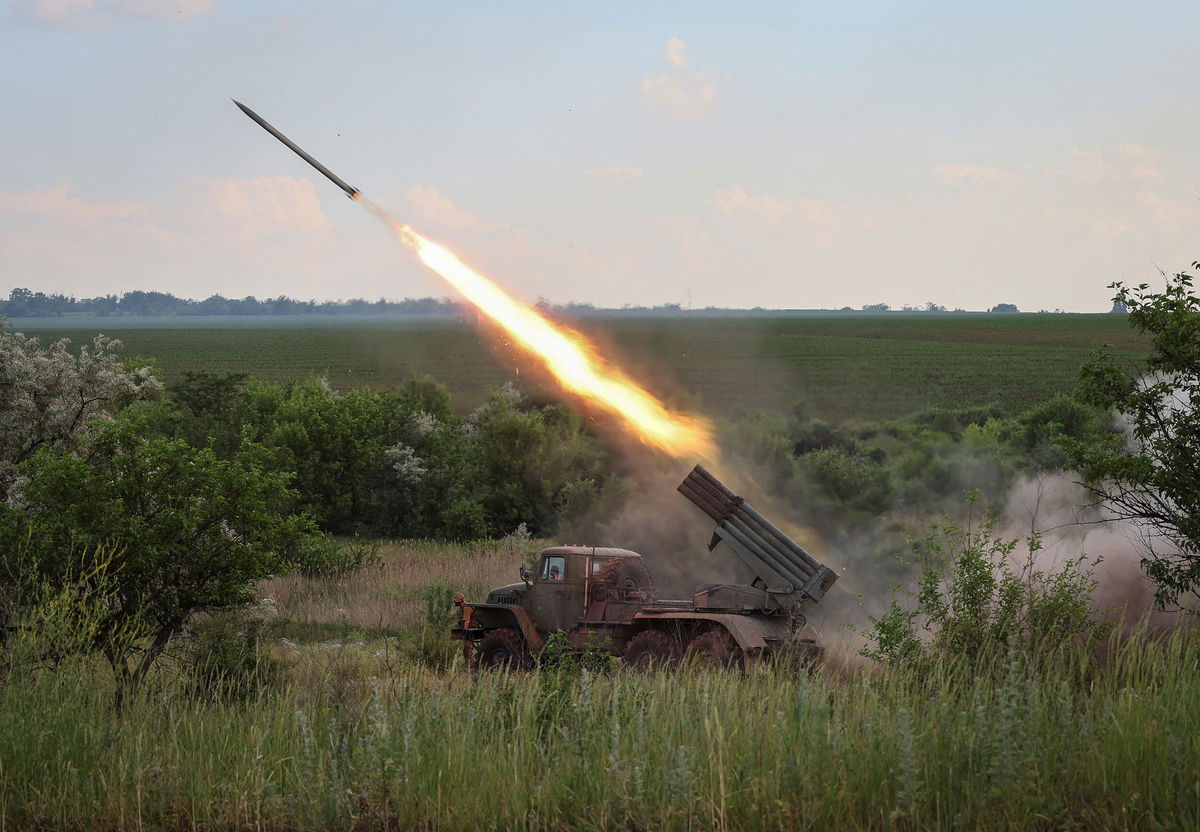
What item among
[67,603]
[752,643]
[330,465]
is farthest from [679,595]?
[330,465]

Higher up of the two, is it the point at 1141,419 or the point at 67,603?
the point at 1141,419

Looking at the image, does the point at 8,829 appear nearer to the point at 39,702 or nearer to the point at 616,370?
the point at 39,702

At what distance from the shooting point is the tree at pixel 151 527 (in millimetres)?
13945

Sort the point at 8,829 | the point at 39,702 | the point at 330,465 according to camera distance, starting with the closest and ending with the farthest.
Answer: the point at 8,829 → the point at 39,702 → the point at 330,465

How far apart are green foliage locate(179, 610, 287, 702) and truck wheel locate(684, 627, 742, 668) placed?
5.65 m

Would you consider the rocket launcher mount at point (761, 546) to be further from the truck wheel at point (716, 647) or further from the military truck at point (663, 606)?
the truck wheel at point (716, 647)

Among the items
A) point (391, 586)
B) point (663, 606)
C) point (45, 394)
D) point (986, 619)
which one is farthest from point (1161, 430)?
point (45, 394)

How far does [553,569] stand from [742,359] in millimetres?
55520

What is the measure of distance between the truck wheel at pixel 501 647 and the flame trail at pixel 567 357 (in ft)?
22.7

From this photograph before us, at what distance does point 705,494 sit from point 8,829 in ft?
38.9

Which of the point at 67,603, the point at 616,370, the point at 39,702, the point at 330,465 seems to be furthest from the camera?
the point at 330,465

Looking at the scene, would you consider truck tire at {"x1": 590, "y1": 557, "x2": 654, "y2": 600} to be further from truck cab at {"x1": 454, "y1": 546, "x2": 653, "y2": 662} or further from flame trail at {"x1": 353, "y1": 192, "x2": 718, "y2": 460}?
flame trail at {"x1": 353, "y1": 192, "x2": 718, "y2": 460}

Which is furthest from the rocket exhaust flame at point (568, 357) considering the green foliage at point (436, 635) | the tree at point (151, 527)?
the tree at point (151, 527)

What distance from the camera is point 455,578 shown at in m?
28.7
